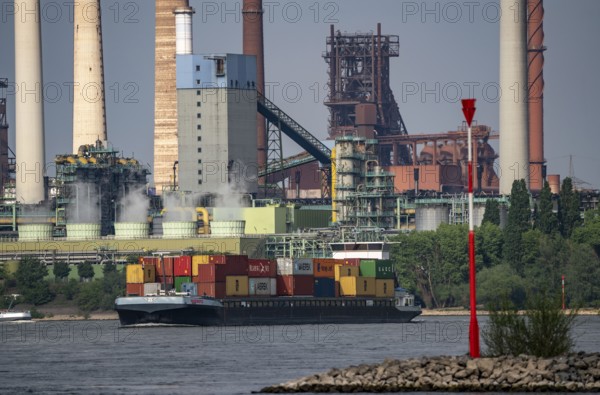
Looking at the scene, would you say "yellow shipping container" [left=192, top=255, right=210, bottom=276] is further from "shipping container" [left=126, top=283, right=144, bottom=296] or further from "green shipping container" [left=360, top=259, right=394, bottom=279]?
"green shipping container" [left=360, top=259, right=394, bottom=279]

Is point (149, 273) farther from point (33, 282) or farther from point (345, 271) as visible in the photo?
point (33, 282)

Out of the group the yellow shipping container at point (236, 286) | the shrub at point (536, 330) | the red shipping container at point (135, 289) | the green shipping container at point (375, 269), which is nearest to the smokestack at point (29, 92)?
the green shipping container at point (375, 269)

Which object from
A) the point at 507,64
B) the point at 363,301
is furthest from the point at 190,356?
the point at 507,64

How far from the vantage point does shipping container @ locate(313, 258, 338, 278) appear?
130m

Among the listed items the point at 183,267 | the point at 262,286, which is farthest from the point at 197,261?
the point at 262,286

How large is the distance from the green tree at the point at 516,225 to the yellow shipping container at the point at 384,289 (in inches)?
957

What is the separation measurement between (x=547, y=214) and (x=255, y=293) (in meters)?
46.4

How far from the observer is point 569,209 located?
165 m

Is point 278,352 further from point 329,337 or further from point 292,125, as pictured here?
point 292,125

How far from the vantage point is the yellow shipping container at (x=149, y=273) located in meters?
124

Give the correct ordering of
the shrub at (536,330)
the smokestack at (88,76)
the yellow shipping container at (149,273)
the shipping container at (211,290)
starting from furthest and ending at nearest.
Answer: the smokestack at (88,76), the yellow shipping container at (149,273), the shipping container at (211,290), the shrub at (536,330)

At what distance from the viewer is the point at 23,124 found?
552 ft

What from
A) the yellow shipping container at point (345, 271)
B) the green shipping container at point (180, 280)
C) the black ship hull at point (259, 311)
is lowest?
the black ship hull at point (259, 311)

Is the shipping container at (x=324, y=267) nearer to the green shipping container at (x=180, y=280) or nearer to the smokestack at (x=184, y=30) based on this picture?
the green shipping container at (x=180, y=280)
